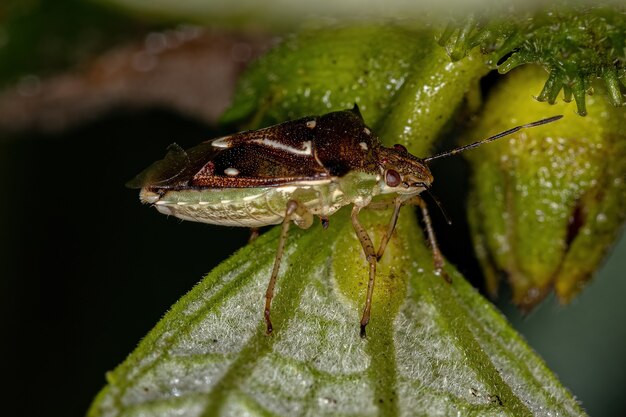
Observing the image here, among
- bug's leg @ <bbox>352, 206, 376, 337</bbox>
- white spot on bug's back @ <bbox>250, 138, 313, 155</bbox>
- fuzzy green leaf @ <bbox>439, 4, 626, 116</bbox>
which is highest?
fuzzy green leaf @ <bbox>439, 4, 626, 116</bbox>

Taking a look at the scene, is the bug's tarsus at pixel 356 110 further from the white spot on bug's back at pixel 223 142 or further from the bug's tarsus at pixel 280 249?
the white spot on bug's back at pixel 223 142

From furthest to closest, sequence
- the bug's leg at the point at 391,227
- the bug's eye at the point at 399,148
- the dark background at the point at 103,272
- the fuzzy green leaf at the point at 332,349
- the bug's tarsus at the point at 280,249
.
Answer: the dark background at the point at 103,272, the bug's eye at the point at 399,148, the bug's leg at the point at 391,227, the bug's tarsus at the point at 280,249, the fuzzy green leaf at the point at 332,349

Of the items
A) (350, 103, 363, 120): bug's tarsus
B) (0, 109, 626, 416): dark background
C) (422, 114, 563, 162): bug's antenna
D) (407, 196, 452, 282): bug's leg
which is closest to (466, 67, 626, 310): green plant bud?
(422, 114, 563, 162): bug's antenna

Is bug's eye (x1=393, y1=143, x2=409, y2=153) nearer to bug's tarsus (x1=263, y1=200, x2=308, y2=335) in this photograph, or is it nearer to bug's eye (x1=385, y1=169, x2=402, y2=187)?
bug's eye (x1=385, y1=169, x2=402, y2=187)

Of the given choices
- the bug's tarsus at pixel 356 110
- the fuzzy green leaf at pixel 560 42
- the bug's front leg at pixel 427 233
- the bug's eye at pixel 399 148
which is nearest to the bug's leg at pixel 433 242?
the bug's front leg at pixel 427 233

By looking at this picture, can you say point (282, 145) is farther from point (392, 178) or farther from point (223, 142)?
point (392, 178)

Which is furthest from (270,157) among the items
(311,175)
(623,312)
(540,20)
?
(623,312)
